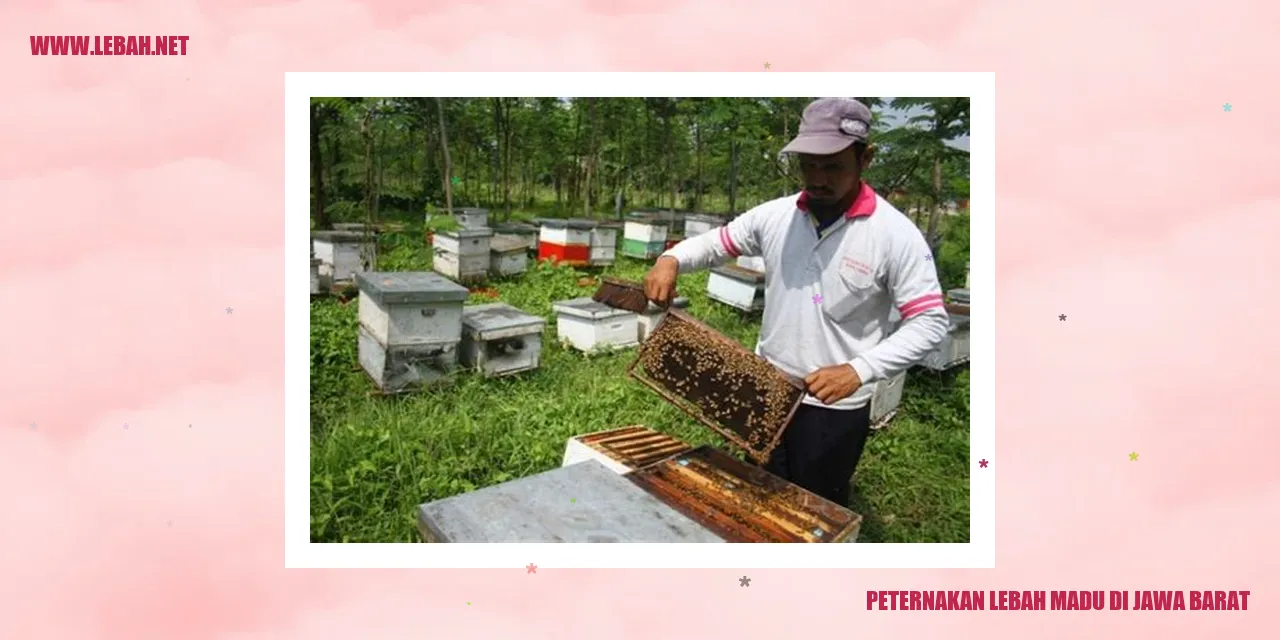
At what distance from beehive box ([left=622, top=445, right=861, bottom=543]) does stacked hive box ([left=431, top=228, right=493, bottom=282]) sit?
4.32m

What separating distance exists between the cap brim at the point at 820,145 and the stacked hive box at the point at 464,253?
4375 mm

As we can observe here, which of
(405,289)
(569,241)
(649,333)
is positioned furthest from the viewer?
(569,241)

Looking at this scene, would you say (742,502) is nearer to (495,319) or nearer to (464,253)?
(495,319)

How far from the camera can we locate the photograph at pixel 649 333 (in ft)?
7.61

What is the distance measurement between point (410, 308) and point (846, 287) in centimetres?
246

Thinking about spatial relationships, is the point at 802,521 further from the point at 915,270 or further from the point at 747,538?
the point at 915,270

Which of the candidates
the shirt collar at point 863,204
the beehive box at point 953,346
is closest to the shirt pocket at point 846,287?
the shirt collar at point 863,204

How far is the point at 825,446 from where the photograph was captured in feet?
8.87

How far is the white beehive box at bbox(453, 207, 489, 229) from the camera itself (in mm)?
7544

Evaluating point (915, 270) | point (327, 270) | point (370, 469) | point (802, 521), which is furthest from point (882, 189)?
point (327, 270)

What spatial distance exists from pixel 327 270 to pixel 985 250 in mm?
4952

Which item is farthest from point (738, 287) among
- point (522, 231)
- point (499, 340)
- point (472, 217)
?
point (472, 217)

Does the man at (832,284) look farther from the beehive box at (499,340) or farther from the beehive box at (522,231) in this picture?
the beehive box at (522,231)

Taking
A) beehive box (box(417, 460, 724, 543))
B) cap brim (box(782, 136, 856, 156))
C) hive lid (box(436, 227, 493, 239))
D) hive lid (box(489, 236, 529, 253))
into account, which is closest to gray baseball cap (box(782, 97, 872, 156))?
cap brim (box(782, 136, 856, 156))
